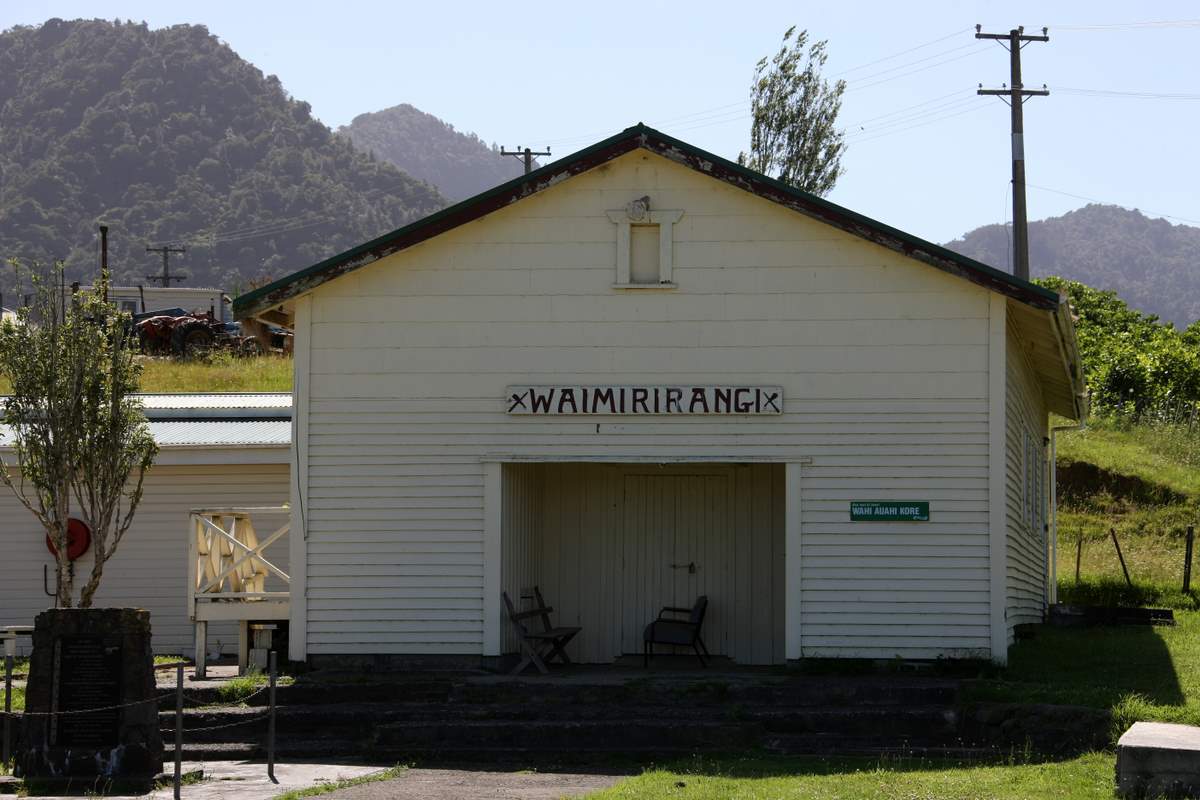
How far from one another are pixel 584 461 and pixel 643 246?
2.22 metres

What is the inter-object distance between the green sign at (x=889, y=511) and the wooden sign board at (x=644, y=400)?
1.20m

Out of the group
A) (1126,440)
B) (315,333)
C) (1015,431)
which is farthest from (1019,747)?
(1126,440)

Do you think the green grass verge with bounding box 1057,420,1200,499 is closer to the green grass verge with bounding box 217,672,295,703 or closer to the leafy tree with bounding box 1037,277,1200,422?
the leafy tree with bounding box 1037,277,1200,422

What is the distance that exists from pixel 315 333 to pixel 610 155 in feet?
11.2

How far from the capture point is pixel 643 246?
15.7m

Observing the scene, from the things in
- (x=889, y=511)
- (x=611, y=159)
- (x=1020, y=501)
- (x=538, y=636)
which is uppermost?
(x=611, y=159)

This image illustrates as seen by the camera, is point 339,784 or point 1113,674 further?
point 1113,674

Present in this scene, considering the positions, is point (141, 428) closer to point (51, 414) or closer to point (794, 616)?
point (51, 414)

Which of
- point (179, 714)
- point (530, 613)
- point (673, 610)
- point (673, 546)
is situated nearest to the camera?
point (179, 714)

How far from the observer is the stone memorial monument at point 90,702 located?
11.9 m

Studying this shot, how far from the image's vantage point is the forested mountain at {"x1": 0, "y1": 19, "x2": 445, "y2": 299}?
473 ft

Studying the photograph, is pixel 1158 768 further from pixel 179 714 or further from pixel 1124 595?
pixel 1124 595

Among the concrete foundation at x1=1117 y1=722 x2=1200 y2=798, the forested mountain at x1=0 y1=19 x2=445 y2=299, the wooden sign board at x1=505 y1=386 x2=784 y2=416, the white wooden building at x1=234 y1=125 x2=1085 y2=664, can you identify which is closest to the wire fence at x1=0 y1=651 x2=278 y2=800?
the white wooden building at x1=234 y1=125 x2=1085 y2=664

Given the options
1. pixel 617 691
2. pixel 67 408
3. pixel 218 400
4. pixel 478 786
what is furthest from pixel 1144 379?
pixel 478 786
